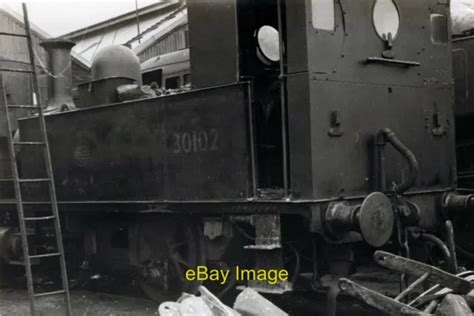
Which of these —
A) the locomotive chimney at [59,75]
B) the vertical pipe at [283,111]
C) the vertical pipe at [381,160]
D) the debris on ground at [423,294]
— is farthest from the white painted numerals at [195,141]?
the locomotive chimney at [59,75]

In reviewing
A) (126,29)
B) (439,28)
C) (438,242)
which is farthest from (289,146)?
(126,29)

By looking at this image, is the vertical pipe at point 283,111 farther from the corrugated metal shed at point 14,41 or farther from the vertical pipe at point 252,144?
the corrugated metal shed at point 14,41

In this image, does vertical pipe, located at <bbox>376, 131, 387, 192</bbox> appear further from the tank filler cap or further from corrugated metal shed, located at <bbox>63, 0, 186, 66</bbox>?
corrugated metal shed, located at <bbox>63, 0, 186, 66</bbox>

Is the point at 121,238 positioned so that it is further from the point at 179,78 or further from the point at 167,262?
the point at 179,78

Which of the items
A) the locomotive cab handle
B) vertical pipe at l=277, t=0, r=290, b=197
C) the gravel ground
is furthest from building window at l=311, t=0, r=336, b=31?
the gravel ground

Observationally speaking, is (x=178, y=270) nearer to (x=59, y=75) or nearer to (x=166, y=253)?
(x=166, y=253)

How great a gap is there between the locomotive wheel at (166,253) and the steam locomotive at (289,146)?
0.7 inches

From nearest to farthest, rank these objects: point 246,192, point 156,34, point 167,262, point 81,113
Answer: point 246,192 < point 167,262 < point 81,113 < point 156,34

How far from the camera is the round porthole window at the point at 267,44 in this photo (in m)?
6.50

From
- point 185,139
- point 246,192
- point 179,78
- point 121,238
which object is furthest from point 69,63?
point 246,192

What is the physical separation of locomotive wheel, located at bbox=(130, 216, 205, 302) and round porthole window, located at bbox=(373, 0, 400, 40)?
265 centimetres

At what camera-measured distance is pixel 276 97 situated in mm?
6379

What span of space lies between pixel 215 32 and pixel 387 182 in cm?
213

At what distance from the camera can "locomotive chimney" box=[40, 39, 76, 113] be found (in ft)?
30.3
